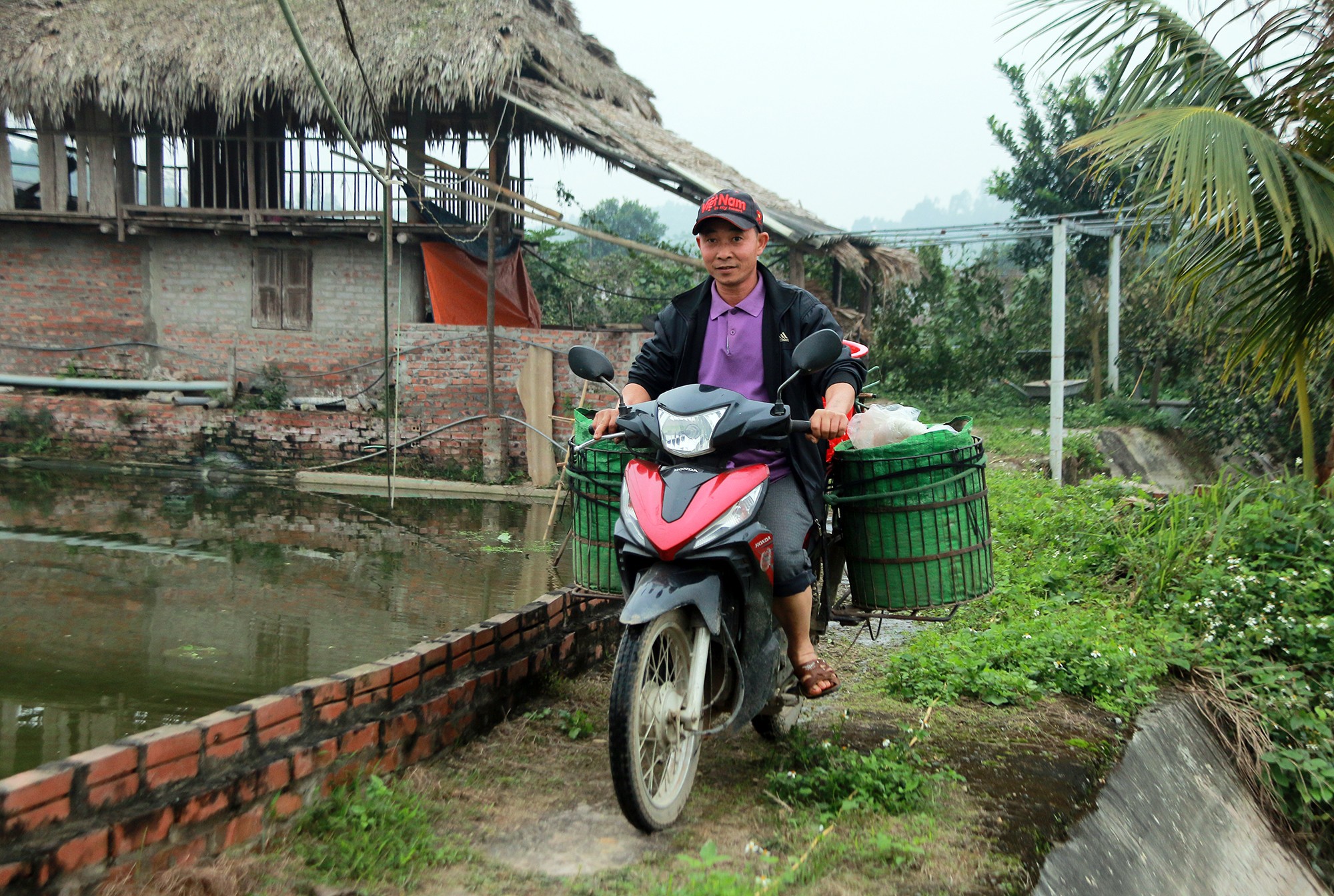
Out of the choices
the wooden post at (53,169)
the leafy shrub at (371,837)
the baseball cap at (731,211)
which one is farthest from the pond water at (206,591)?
the wooden post at (53,169)

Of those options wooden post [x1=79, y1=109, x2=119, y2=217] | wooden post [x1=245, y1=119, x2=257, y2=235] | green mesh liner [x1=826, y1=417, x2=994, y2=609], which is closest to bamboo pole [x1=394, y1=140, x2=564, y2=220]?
wooden post [x1=245, y1=119, x2=257, y2=235]

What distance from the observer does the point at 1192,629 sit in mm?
4883

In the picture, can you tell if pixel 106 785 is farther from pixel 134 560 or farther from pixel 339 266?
pixel 339 266

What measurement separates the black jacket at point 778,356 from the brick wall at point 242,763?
109cm

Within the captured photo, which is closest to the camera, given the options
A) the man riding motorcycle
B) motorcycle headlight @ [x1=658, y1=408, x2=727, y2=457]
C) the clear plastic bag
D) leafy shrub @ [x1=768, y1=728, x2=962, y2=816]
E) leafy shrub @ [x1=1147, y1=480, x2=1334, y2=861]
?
motorcycle headlight @ [x1=658, y1=408, x2=727, y2=457]

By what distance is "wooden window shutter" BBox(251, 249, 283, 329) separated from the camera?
13344 mm

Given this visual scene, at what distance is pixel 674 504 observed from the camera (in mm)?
2771

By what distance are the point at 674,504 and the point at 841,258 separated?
1036 cm

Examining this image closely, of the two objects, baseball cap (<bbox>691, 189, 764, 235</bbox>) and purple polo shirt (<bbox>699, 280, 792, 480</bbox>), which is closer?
baseball cap (<bbox>691, 189, 764, 235</bbox>)

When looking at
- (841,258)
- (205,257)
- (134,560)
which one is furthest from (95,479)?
(841,258)

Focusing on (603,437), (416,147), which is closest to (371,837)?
(603,437)

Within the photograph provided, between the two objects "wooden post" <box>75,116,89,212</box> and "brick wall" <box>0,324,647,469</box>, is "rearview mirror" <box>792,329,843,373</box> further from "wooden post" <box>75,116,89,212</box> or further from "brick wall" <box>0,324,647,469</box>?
"wooden post" <box>75,116,89,212</box>

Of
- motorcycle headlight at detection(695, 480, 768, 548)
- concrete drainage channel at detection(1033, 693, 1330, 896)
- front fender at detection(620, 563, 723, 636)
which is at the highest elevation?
motorcycle headlight at detection(695, 480, 768, 548)

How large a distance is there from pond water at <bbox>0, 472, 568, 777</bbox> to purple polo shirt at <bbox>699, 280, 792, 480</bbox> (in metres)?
2.42
